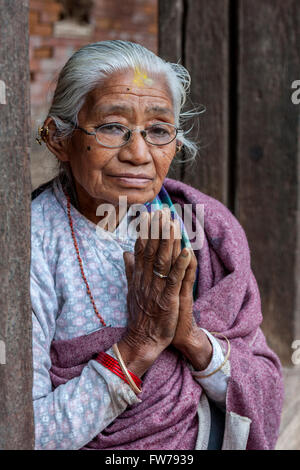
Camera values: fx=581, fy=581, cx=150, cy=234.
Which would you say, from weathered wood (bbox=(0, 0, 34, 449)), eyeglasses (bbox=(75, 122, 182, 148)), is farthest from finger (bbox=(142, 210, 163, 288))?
weathered wood (bbox=(0, 0, 34, 449))

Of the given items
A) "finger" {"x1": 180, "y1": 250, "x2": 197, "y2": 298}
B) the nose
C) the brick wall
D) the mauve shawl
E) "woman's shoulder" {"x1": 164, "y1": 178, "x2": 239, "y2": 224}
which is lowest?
the mauve shawl

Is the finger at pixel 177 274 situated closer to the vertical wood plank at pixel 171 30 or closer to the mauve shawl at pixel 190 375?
the mauve shawl at pixel 190 375

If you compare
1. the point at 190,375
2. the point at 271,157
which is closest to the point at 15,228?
the point at 190,375

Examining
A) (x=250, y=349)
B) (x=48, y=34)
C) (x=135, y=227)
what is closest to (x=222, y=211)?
(x=135, y=227)

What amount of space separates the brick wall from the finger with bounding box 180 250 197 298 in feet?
13.9

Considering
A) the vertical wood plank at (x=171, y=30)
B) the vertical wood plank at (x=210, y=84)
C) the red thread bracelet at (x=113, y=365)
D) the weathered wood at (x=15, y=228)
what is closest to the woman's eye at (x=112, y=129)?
the weathered wood at (x=15, y=228)

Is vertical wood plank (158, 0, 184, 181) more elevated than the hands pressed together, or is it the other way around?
vertical wood plank (158, 0, 184, 181)

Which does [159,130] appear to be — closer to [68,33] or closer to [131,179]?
[131,179]

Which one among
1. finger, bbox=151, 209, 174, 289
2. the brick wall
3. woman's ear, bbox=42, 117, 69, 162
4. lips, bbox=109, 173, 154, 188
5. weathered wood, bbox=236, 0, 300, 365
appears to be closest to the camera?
finger, bbox=151, 209, 174, 289

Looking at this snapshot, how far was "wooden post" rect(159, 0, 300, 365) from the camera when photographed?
104 inches

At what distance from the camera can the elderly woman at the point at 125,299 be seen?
1.66m

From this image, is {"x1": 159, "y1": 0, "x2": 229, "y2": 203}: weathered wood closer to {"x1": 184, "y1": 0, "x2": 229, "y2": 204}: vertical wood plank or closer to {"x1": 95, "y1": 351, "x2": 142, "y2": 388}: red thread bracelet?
{"x1": 184, "y1": 0, "x2": 229, "y2": 204}: vertical wood plank

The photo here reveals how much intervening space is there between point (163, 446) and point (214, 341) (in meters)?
0.35

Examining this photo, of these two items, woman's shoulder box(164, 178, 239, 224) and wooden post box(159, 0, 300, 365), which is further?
wooden post box(159, 0, 300, 365)
